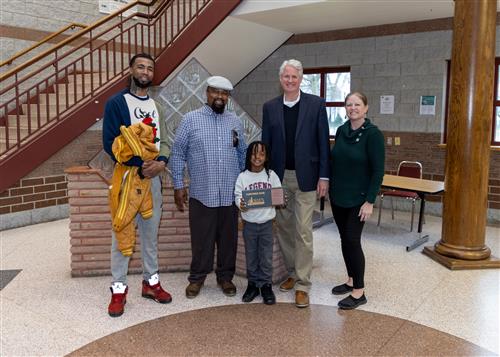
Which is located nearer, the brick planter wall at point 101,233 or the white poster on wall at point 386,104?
the brick planter wall at point 101,233

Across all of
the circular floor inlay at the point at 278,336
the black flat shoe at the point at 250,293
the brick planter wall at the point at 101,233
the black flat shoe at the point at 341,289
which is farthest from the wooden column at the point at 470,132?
the black flat shoe at the point at 250,293

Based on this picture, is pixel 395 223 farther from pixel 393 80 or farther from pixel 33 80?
pixel 33 80

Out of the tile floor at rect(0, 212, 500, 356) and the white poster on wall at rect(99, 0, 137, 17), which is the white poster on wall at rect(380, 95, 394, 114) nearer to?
the tile floor at rect(0, 212, 500, 356)

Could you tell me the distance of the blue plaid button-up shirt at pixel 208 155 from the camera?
2836mm

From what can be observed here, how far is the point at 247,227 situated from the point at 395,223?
3.08 metres

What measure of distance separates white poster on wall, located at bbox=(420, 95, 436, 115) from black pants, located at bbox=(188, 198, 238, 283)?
3.92 m

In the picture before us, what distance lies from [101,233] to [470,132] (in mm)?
3205

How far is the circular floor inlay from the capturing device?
234 centimetres

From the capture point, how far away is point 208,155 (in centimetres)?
283

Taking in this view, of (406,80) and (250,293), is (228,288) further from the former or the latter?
(406,80)

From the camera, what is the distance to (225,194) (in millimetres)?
2893

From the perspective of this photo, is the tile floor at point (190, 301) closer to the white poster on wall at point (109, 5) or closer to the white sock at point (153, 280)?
the white sock at point (153, 280)

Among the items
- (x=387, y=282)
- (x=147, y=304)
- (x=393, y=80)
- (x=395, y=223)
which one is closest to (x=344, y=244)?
(x=387, y=282)

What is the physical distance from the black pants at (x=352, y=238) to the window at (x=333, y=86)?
422 cm
